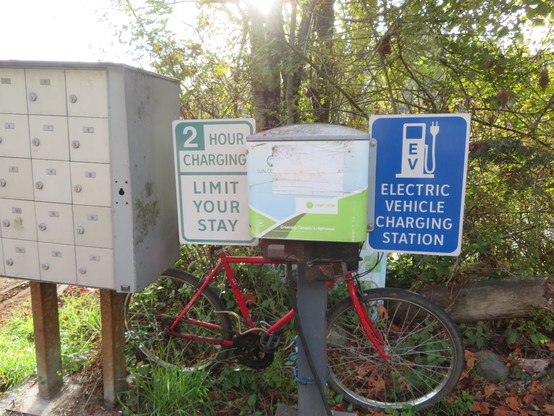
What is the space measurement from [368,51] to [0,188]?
2.61m

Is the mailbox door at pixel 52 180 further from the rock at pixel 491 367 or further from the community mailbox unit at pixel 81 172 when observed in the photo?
the rock at pixel 491 367

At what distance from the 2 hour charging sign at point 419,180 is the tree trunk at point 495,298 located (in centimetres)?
170

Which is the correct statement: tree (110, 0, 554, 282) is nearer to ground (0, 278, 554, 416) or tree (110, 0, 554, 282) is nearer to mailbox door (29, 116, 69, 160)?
ground (0, 278, 554, 416)

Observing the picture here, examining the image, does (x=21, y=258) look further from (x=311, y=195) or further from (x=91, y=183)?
(x=311, y=195)

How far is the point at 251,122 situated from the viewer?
93.5 inches

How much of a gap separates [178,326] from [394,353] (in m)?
1.54

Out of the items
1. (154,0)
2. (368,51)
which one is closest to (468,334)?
(368,51)

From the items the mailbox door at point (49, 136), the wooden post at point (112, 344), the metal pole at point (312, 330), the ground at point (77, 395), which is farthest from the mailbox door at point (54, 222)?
the metal pole at point (312, 330)

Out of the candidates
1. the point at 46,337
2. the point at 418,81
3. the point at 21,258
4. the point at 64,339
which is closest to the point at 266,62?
the point at 418,81

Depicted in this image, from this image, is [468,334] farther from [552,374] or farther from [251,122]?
[251,122]

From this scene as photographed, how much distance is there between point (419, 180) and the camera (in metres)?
1.95

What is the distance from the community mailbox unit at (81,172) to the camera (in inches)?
92.1

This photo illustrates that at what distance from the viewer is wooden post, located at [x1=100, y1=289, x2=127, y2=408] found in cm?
278

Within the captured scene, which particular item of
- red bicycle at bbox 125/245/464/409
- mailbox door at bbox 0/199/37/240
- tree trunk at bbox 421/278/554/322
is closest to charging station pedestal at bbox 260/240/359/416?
red bicycle at bbox 125/245/464/409
